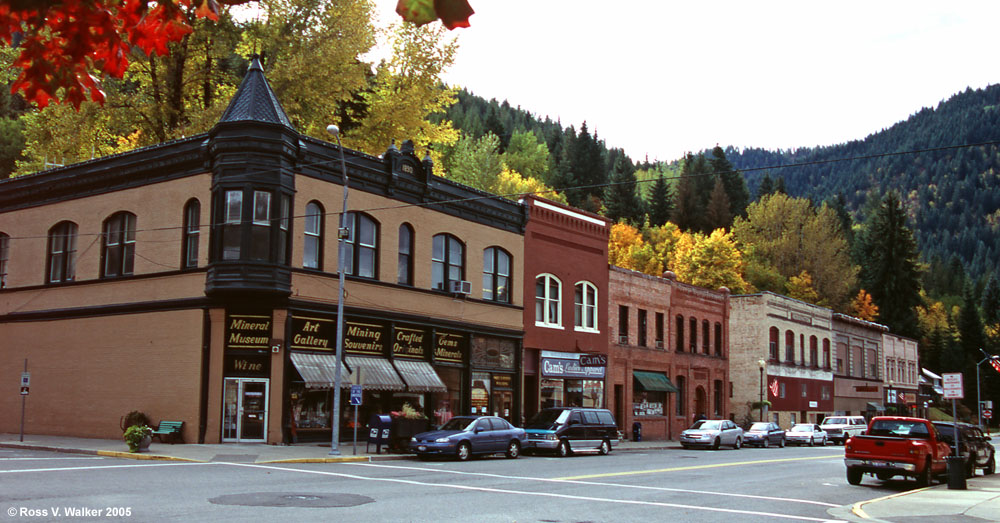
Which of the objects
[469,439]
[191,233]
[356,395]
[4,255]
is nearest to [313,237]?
[191,233]

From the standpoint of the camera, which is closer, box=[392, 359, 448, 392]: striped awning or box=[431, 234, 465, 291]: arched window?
box=[392, 359, 448, 392]: striped awning

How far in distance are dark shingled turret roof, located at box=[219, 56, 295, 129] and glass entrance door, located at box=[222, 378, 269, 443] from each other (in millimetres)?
8448

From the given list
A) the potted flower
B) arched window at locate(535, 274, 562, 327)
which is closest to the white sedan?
arched window at locate(535, 274, 562, 327)

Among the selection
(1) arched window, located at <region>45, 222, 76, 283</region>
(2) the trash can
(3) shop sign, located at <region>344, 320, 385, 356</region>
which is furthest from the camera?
(1) arched window, located at <region>45, 222, 76, 283</region>

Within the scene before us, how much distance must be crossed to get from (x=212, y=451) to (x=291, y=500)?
37.6 feet

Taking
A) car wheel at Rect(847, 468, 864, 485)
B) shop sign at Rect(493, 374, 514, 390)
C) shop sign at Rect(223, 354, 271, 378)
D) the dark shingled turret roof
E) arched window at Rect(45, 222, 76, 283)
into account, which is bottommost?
car wheel at Rect(847, 468, 864, 485)

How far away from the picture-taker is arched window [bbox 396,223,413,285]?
3453 cm

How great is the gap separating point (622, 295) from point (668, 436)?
30.1 feet

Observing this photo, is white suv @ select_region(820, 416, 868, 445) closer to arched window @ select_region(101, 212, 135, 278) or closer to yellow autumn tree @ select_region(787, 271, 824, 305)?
yellow autumn tree @ select_region(787, 271, 824, 305)

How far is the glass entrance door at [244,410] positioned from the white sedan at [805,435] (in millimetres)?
35105

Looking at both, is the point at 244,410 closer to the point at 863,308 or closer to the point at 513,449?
the point at 513,449

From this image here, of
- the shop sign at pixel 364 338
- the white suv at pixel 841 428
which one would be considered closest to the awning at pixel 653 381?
the white suv at pixel 841 428

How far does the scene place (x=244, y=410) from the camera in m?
28.7

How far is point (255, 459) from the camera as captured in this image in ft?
78.5
